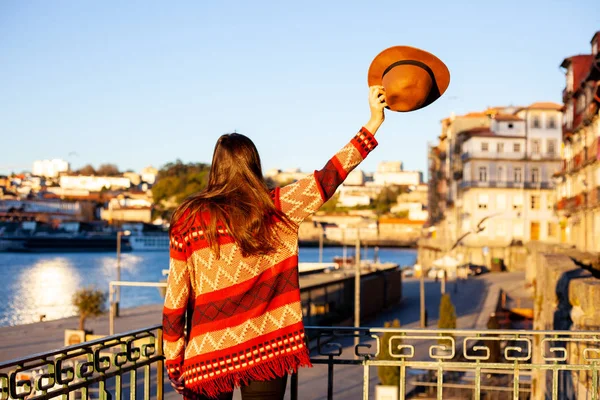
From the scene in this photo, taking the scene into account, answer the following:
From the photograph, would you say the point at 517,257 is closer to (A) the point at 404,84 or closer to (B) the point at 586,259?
(B) the point at 586,259

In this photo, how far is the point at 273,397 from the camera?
3033 mm

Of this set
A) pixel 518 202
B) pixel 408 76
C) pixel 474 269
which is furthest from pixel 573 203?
pixel 408 76

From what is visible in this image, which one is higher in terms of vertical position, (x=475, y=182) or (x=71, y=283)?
(x=475, y=182)

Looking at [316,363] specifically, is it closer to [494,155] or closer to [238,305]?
[238,305]

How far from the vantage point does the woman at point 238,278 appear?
2.99m

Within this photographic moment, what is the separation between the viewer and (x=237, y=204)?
2.98m

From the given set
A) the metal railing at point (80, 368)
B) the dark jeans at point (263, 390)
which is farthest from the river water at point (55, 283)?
the dark jeans at point (263, 390)

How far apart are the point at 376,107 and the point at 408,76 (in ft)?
0.60

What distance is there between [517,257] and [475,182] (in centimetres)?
735

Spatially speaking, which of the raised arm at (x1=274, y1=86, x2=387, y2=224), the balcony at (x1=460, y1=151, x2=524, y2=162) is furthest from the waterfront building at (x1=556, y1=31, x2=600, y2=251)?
the raised arm at (x1=274, y1=86, x2=387, y2=224)

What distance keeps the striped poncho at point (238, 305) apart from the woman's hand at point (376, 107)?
197 millimetres

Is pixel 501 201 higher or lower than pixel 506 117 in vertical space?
lower

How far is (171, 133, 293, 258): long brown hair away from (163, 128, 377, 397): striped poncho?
4cm

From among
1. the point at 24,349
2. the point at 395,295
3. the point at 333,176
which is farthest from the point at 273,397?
the point at 395,295
